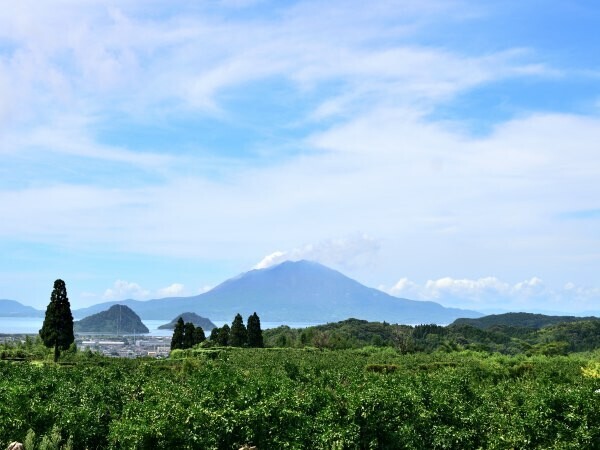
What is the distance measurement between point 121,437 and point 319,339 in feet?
233

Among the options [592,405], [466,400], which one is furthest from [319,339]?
[592,405]

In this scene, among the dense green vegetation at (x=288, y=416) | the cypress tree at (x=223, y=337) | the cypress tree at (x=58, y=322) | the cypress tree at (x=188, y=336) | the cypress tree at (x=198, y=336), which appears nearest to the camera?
the dense green vegetation at (x=288, y=416)

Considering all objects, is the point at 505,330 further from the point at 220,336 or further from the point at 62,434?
the point at 62,434

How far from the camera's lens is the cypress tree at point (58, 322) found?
59.7 meters

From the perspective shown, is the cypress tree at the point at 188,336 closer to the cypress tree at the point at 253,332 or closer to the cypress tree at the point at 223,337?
the cypress tree at the point at 223,337

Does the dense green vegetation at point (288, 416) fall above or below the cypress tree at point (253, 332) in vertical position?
below

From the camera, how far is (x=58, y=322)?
59688mm

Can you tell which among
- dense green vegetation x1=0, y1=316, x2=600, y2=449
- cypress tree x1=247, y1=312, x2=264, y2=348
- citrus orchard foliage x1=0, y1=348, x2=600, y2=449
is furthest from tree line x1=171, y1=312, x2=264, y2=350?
citrus orchard foliage x1=0, y1=348, x2=600, y2=449

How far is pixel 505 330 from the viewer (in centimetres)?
17588

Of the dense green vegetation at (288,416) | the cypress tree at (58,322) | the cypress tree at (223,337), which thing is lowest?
the dense green vegetation at (288,416)

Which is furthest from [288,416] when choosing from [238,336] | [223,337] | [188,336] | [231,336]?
[223,337]

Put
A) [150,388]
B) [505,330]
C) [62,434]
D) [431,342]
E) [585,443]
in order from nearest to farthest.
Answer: [62,434]
[585,443]
[150,388]
[431,342]
[505,330]

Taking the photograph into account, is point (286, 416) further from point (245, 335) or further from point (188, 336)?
point (245, 335)

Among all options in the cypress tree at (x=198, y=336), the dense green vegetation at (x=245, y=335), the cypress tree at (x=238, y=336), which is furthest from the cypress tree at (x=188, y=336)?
the cypress tree at (x=238, y=336)
